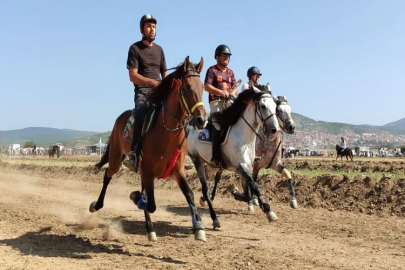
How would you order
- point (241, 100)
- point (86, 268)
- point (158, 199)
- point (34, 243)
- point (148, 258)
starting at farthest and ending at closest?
point (158, 199) → point (241, 100) → point (34, 243) → point (148, 258) → point (86, 268)

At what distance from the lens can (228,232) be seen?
28.1 feet

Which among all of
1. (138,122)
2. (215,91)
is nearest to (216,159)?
(215,91)

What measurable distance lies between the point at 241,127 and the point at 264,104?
0.74 meters

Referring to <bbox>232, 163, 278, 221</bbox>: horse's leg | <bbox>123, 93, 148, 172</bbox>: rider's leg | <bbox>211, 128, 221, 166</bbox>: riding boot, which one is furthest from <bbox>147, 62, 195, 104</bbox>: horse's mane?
<bbox>211, 128, 221, 166</bbox>: riding boot

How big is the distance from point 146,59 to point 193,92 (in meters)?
2.05

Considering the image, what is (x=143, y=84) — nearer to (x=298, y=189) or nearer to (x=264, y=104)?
(x=264, y=104)

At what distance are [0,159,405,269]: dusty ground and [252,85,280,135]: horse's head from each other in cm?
219

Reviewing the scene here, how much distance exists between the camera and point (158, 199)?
1469cm

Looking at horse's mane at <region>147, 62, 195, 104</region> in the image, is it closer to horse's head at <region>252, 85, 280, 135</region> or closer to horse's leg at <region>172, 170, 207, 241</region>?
horse's leg at <region>172, 170, 207, 241</region>

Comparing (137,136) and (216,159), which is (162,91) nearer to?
(137,136)

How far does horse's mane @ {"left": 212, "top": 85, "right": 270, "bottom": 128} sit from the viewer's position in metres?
9.38

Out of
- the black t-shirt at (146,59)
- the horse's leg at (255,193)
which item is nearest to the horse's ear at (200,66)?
the black t-shirt at (146,59)

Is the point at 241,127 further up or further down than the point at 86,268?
further up

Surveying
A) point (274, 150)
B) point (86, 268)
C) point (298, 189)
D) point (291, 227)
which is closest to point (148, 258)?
point (86, 268)
